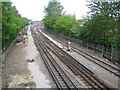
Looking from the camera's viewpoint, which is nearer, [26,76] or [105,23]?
[26,76]

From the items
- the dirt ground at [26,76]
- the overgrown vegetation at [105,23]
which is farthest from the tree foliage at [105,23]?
the dirt ground at [26,76]

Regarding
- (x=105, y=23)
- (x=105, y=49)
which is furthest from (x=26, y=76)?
(x=105, y=49)

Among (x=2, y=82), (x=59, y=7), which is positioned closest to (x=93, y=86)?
(x=2, y=82)

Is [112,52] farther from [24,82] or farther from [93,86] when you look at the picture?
[24,82]

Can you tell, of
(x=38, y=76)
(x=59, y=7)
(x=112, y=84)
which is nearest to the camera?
(x=112, y=84)

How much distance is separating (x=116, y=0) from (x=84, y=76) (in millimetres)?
10213

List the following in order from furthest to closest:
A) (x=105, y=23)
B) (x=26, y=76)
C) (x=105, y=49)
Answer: (x=105, y=49)
(x=105, y=23)
(x=26, y=76)

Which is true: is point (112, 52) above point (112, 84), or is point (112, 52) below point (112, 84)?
above

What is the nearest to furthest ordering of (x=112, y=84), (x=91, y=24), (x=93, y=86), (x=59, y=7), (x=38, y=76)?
(x=93, y=86) < (x=112, y=84) < (x=38, y=76) < (x=91, y=24) < (x=59, y=7)

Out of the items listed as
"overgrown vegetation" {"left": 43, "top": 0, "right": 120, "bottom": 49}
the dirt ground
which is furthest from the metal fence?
the dirt ground

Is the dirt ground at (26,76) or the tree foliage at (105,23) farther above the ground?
the tree foliage at (105,23)

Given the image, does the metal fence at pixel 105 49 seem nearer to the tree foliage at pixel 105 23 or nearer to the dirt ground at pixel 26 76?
the tree foliage at pixel 105 23

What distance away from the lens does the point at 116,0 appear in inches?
667

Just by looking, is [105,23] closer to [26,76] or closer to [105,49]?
[105,49]
